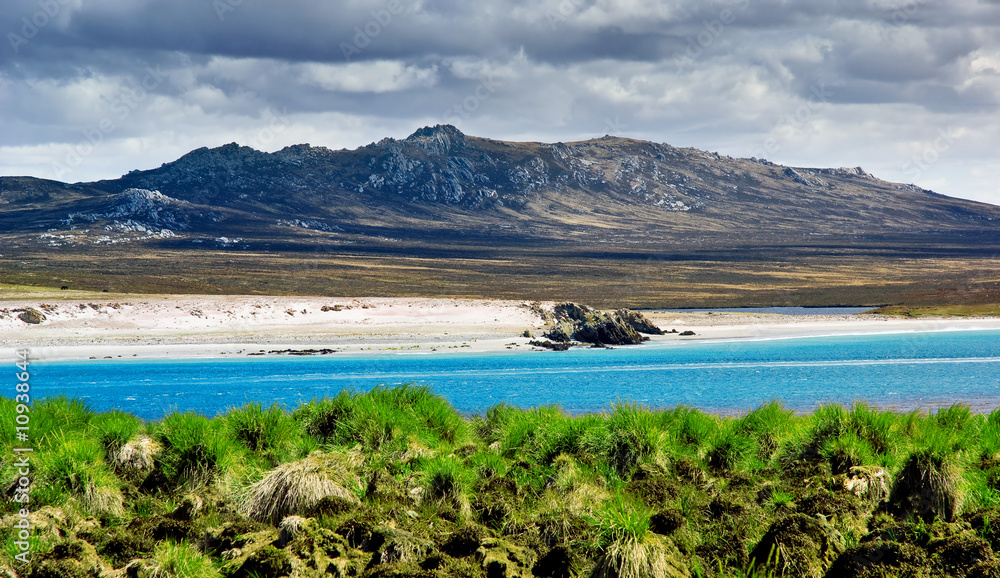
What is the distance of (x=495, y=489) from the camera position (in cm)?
903

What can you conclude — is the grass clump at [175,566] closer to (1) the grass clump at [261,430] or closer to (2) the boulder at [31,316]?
(1) the grass clump at [261,430]

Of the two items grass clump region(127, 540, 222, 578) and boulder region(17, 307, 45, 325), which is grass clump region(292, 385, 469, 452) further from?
boulder region(17, 307, 45, 325)

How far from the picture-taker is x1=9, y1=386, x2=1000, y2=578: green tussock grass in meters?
7.03

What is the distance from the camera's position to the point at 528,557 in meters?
7.24

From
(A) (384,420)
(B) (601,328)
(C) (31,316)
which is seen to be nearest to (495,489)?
(A) (384,420)

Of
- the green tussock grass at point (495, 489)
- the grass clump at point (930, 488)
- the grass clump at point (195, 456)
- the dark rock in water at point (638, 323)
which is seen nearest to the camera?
the green tussock grass at point (495, 489)

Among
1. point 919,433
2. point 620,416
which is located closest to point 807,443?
point 919,433

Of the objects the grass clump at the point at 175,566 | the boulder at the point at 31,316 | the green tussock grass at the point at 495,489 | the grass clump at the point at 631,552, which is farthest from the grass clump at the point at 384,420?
the boulder at the point at 31,316

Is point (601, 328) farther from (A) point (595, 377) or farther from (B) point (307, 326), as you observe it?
(B) point (307, 326)

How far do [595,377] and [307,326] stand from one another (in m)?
27.5

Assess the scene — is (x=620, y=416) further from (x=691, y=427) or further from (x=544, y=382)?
(x=544, y=382)

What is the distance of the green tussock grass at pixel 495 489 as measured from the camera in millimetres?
7031

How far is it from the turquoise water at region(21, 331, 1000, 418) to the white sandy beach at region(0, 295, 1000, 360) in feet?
16.1

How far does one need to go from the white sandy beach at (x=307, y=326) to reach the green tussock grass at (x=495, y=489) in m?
35.4
